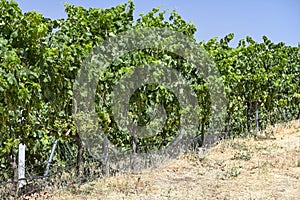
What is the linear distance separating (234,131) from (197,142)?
10.6ft

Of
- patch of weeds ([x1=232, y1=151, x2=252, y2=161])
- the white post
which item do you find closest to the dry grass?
patch of weeds ([x1=232, y1=151, x2=252, y2=161])

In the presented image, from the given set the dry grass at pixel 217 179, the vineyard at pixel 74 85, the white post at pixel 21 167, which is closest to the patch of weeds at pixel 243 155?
the dry grass at pixel 217 179

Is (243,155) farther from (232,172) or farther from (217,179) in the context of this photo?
(217,179)

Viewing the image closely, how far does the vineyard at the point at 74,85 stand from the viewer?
15.7 ft

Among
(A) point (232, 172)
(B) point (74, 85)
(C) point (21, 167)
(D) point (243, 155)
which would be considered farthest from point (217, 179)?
(C) point (21, 167)

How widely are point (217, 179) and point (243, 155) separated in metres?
2.00

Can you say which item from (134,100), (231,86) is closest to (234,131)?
(231,86)

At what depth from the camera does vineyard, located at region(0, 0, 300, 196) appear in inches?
188

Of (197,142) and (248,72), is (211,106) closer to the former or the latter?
(197,142)

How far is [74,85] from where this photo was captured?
613 cm

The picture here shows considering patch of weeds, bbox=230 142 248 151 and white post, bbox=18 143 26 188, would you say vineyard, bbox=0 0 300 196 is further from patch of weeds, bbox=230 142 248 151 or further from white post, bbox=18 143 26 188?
patch of weeds, bbox=230 142 248 151

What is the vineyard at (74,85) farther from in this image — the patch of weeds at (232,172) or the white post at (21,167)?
the patch of weeds at (232,172)

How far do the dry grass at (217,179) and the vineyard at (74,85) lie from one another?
66 cm

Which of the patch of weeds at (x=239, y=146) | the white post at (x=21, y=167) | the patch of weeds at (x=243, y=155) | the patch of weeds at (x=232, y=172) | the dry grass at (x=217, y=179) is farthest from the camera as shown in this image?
the patch of weeds at (x=239, y=146)
